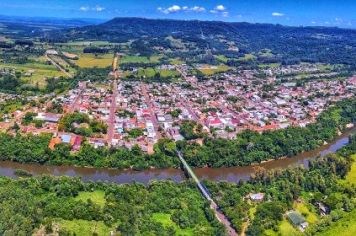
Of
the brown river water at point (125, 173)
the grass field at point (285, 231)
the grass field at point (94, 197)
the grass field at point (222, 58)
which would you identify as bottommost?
the brown river water at point (125, 173)

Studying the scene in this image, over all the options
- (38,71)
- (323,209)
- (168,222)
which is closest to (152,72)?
(38,71)

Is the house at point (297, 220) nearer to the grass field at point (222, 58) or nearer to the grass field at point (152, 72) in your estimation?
the grass field at point (152, 72)

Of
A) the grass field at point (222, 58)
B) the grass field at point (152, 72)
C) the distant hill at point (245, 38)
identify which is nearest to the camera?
the grass field at point (152, 72)

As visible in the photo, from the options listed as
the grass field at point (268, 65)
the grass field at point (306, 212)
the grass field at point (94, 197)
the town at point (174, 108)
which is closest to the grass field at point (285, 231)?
the grass field at point (306, 212)

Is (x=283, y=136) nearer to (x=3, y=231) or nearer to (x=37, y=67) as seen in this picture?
(x=3, y=231)

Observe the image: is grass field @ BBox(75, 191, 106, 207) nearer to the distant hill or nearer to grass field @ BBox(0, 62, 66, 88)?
grass field @ BBox(0, 62, 66, 88)

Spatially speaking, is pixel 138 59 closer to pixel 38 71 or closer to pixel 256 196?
pixel 38 71

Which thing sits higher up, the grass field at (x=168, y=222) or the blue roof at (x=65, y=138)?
the blue roof at (x=65, y=138)
